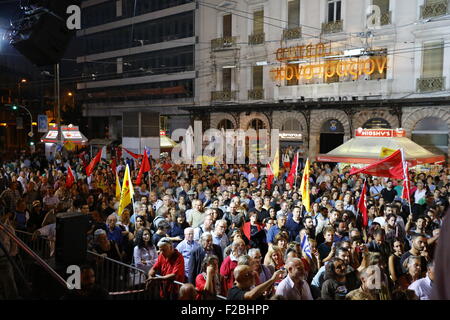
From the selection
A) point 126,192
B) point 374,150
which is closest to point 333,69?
point 374,150

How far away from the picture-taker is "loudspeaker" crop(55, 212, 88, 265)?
4.95m

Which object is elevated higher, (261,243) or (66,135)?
(66,135)

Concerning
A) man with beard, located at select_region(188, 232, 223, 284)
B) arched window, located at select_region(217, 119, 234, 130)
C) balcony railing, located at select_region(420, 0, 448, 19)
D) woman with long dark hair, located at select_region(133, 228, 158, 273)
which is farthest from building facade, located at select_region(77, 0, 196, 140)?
man with beard, located at select_region(188, 232, 223, 284)

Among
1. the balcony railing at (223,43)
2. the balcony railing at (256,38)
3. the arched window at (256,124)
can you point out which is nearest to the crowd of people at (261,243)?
the arched window at (256,124)

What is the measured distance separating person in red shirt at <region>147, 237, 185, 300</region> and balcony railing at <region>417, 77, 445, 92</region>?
21.3 m

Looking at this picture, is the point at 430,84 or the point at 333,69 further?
the point at 333,69

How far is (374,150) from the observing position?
49.5 ft

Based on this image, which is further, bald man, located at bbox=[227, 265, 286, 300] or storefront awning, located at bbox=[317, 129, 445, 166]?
storefront awning, located at bbox=[317, 129, 445, 166]

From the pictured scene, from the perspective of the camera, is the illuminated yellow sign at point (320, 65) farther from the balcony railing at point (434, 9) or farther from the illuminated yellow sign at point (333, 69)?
the balcony railing at point (434, 9)

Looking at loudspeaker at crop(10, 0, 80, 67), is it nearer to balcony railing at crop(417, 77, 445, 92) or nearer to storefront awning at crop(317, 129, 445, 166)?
storefront awning at crop(317, 129, 445, 166)

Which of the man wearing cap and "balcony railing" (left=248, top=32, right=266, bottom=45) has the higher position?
"balcony railing" (left=248, top=32, right=266, bottom=45)

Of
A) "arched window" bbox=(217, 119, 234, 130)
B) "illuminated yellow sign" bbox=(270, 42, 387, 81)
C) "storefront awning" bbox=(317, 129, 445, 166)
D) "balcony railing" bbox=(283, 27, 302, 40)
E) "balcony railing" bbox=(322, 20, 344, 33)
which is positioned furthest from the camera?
"arched window" bbox=(217, 119, 234, 130)

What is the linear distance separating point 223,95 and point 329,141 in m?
9.59

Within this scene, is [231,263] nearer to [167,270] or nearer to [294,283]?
[167,270]
